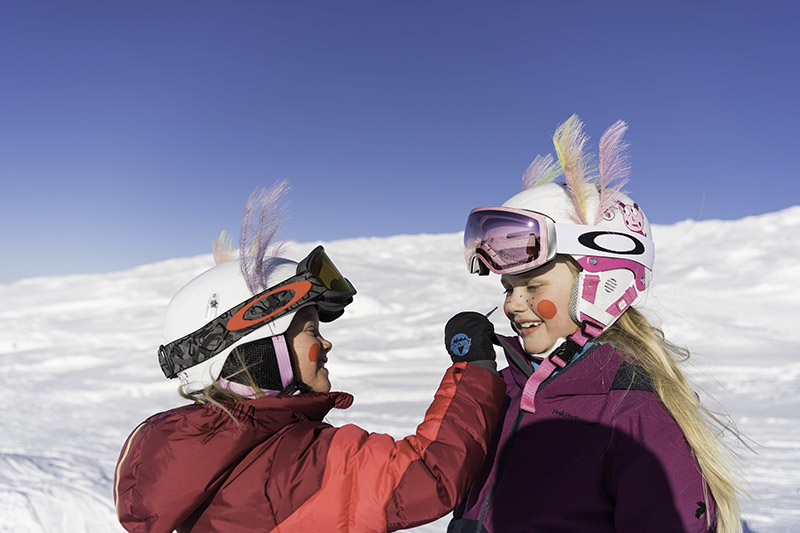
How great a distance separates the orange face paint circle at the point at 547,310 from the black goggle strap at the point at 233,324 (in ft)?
2.71

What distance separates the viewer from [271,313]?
6.23 feet

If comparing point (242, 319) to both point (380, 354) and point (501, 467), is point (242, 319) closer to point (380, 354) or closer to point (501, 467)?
point (501, 467)

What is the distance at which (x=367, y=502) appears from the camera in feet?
5.21

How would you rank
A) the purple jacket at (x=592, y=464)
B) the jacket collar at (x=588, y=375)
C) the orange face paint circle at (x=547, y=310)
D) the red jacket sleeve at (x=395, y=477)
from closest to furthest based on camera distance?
the purple jacket at (x=592, y=464)
the red jacket sleeve at (x=395, y=477)
the jacket collar at (x=588, y=375)
the orange face paint circle at (x=547, y=310)

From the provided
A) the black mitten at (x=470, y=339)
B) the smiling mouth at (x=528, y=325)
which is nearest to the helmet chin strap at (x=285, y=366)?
the black mitten at (x=470, y=339)

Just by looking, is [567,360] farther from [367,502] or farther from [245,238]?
[245,238]

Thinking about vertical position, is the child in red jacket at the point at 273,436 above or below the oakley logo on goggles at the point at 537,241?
below

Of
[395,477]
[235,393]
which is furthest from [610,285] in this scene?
[235,393]

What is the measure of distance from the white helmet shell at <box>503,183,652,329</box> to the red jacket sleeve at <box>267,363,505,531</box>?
0.57 m

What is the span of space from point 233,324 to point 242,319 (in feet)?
0.11

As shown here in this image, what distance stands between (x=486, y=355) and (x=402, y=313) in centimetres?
1108

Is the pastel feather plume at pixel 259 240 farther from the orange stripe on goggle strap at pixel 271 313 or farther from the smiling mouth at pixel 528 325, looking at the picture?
the smiling mouth at pixel 528 325

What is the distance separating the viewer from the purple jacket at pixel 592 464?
1438mm

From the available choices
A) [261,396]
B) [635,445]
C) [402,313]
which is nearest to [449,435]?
[635,445]
